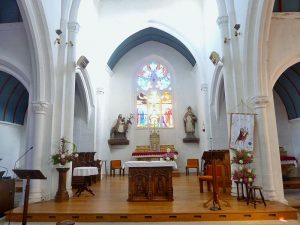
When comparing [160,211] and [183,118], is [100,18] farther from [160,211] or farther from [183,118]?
[160,211]

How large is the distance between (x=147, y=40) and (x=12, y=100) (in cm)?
771

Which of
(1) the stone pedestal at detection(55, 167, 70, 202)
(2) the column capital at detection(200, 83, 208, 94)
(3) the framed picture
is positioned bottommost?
(1) the stone pedestal at detection(55, 167, 70, 202)

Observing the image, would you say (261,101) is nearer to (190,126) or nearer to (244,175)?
(244,175)

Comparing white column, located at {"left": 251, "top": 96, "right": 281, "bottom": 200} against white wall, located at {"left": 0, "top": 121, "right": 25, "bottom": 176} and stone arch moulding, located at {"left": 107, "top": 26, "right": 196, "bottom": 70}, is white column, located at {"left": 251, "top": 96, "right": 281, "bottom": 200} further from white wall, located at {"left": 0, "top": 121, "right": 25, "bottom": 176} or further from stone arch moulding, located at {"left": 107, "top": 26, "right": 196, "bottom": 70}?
white wall, located at {"left": 0, "top": 121, "right": 25, "bottom": 176}

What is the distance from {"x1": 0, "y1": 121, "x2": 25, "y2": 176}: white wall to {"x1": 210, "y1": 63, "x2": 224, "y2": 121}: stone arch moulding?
30.9 ft

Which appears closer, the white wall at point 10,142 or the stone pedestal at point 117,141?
the white wall at point 10,142

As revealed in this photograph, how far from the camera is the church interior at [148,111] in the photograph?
17.9 feet

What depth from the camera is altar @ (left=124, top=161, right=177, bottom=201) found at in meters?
5.80

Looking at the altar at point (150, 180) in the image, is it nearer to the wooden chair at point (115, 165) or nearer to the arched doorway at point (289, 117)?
the arched doorway at point (289, 117)

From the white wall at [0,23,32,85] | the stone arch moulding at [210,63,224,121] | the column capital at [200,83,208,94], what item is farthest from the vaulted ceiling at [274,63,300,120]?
the white wall at [0,23,32,85]

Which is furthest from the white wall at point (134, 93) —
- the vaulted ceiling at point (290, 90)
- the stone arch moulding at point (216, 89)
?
Result: the vaulted ceiling at point (290, 90)

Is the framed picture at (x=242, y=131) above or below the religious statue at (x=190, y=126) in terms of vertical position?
below

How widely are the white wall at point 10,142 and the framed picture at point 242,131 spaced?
32.5ft

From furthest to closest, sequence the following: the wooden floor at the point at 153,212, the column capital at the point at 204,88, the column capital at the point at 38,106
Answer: the column capital at the point at 204,88, the column capital at the point at 38,106, the wooden floor at the point at 153,212
